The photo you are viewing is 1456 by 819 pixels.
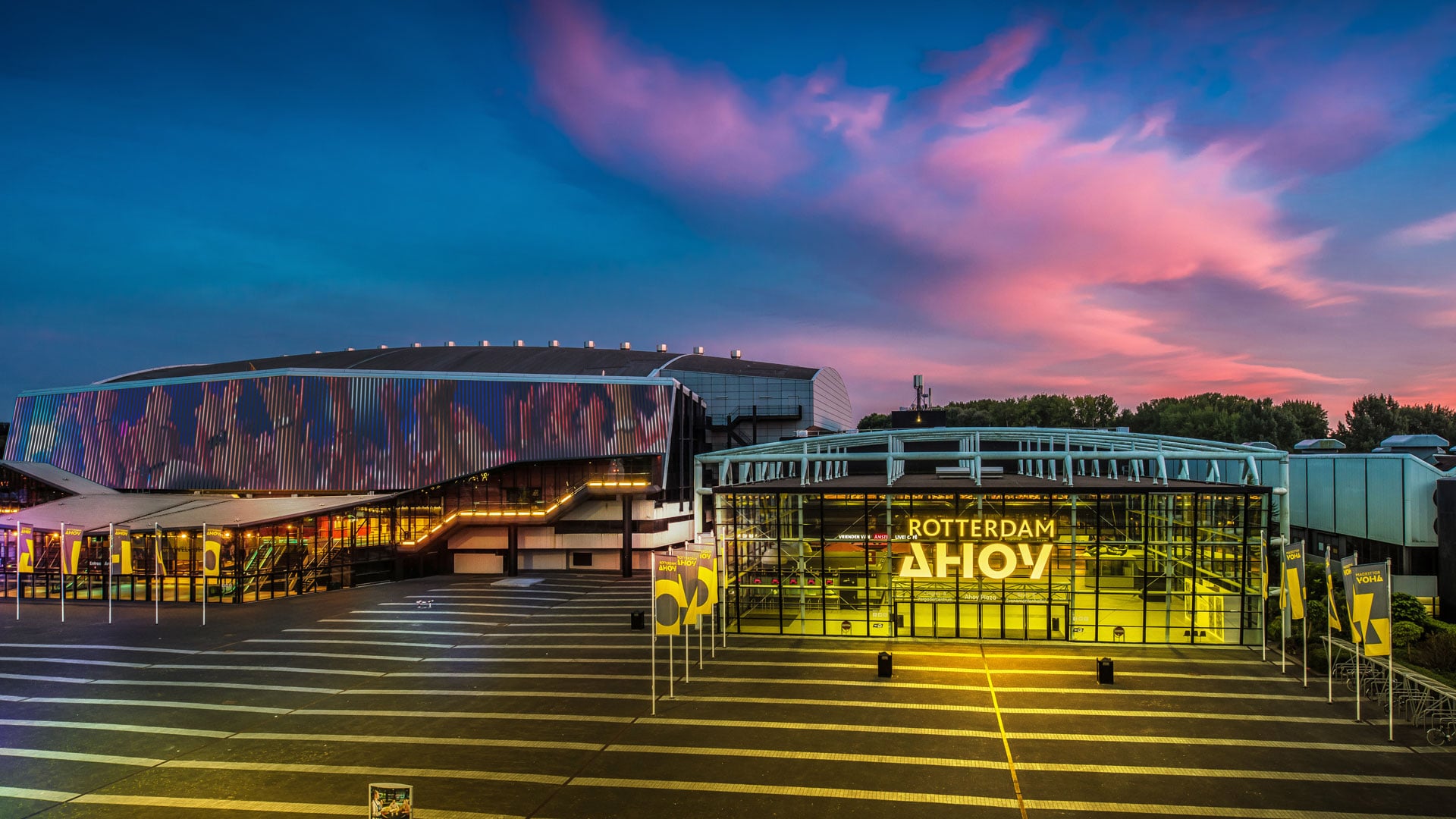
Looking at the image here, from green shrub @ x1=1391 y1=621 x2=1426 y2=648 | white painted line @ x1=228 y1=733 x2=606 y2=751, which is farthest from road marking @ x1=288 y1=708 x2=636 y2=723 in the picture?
green shrub @ x1=1391 y1=621 x2=1426 y2=648

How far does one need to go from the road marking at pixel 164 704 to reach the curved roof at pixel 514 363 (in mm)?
44256

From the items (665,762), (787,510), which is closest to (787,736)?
(665,762)

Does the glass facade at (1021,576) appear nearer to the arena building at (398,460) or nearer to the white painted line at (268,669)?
the white painted line at (268,669)

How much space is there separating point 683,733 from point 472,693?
7569 millimetres

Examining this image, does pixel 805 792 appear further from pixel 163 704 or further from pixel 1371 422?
pixel 1371 422

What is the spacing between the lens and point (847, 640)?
30547 millimetres

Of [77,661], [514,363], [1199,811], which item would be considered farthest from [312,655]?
[514,363]

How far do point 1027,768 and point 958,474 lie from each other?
2526 centimetres

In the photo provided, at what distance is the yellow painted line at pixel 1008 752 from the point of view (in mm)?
15727

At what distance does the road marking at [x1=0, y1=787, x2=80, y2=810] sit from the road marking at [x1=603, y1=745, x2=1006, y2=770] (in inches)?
437

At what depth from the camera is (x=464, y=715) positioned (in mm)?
21703

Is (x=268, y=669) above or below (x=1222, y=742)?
below

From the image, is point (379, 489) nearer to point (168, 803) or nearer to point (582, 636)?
point (582, 636)

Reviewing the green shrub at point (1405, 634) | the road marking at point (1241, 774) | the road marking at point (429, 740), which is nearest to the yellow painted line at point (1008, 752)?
the road marking at point (1241, 774)
